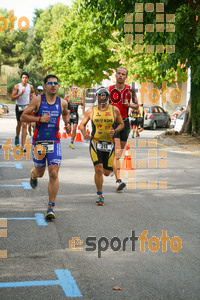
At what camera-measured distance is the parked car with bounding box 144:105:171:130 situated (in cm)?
3394

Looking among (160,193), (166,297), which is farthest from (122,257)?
(160,193)

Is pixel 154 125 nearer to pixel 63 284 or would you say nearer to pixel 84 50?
pixel 84 50

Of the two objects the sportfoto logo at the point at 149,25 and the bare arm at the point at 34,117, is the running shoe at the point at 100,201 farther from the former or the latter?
the sportfoto logo at the point at 149,25

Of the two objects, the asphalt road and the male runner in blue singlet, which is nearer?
the asphalt road

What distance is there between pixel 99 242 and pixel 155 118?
29094 millimetres

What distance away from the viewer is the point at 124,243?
19.1ft

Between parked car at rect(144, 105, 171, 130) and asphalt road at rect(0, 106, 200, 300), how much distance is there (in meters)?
23.4

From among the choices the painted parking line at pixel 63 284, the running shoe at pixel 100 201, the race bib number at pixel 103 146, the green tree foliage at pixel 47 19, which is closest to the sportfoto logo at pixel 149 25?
the race bib number at pixel 103 146

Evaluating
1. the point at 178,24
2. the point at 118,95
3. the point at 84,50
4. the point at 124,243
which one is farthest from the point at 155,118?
the point at 124,243

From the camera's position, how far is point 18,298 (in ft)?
13.6

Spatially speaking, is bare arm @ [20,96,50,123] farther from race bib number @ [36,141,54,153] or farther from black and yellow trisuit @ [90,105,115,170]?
black and yellow trisuit @ [90,105,115,170]

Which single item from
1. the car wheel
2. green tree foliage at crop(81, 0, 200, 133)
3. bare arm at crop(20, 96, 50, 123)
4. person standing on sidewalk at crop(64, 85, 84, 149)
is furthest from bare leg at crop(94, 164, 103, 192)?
the car wheel

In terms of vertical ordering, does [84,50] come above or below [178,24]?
above

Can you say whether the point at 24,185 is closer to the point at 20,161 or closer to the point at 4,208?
the point at 4,208
